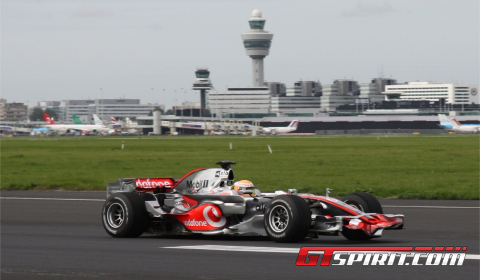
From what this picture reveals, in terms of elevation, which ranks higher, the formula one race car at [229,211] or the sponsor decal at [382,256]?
the formula one race car at [229,211]

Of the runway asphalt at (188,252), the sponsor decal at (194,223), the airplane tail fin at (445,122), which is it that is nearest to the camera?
the runway asphalt at (188,252)

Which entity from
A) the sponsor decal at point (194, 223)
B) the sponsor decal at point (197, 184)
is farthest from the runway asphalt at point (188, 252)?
the sponsor decal at point (197, 184)

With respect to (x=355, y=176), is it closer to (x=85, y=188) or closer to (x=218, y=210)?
(x=85, y=188)

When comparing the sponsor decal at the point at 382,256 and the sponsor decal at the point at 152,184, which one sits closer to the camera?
the sponsor decal at the point at 382,256

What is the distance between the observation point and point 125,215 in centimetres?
1283

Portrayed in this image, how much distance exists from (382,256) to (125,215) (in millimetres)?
4897

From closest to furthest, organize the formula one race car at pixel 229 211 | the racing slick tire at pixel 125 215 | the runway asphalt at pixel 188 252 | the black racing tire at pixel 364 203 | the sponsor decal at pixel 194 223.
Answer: the runway asphalt at pixel 188 252 → the formula one race car at pixel 229 211 → the black racing tire at pixel 364 203 → the sponsor decal at pixel 194 223 → the racing slick tire at pixel 125 215

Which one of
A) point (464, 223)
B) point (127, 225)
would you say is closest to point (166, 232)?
point (127, 225)

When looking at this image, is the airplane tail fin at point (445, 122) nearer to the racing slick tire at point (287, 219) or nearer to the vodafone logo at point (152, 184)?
the vodafone logo at point (152, 184)

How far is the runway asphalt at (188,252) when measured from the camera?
29.3ft

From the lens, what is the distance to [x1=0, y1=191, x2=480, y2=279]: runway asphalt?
29.3 feet

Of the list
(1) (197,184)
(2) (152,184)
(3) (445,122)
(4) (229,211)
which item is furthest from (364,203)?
(3) (445,122)

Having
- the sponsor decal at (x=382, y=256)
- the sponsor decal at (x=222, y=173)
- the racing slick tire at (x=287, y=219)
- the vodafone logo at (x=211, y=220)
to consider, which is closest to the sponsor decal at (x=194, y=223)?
the vodafone logo at (x=211, y=220)

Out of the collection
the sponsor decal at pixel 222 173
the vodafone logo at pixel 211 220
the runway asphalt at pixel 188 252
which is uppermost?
the sponsor decal at pixel 222 173
